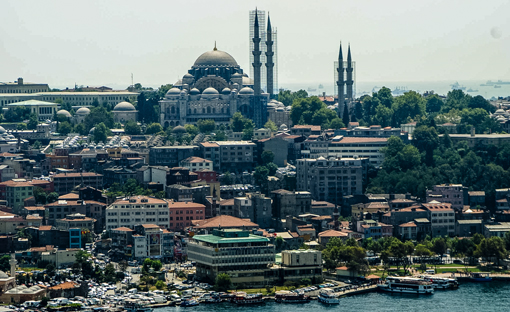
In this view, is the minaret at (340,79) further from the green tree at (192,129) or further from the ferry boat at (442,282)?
the ferry boat at (442,282)

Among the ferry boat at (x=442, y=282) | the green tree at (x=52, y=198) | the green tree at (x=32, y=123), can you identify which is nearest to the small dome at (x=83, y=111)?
the green tree at (x=32, y=123)

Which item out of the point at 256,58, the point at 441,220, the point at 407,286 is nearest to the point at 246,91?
the point at 256,58

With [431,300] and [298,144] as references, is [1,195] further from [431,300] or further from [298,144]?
[431,300]

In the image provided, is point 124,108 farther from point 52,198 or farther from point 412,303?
point 412,303

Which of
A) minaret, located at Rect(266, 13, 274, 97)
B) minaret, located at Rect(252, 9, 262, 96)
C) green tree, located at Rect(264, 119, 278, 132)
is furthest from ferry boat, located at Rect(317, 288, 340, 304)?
minaret, located at Rect(266, 13, 274, 97)

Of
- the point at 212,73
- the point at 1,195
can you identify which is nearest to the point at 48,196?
the point at 1,195
